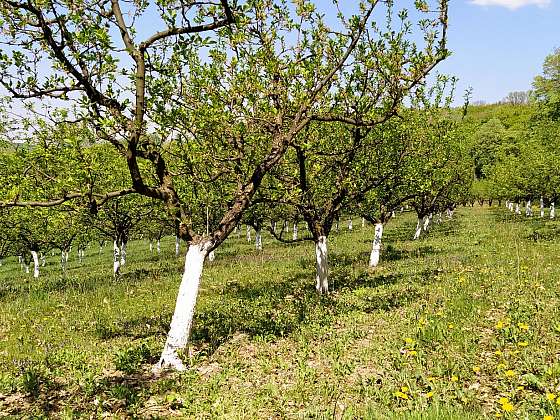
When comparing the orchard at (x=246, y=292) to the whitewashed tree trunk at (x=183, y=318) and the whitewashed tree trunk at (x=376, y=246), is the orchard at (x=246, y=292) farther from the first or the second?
the whitewashed tree trunk at (x=376, y=246)

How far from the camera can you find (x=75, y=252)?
69312mm

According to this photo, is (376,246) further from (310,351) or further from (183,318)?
(183,318)

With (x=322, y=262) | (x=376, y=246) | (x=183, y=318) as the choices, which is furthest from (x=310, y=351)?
(x=376, y=246)

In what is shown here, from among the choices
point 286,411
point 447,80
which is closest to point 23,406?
point 286,411

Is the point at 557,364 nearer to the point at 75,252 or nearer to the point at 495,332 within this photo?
the point at 495,332

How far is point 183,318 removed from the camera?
9.02 metres

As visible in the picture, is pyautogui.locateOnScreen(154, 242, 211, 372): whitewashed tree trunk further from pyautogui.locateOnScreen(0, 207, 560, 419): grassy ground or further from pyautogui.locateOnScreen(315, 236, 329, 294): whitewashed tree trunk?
pyautogui.locateOnScreen(315, 236, 329, 294): whitewashed tree trunk

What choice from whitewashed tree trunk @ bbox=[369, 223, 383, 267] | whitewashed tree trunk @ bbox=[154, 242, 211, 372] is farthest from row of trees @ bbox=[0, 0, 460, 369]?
whitewashed tree trunk @ bbox=[369, 223, 383, 267]

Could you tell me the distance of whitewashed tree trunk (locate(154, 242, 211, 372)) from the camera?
898cm

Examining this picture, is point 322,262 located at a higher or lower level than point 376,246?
higher

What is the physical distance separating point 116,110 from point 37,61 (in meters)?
1.93

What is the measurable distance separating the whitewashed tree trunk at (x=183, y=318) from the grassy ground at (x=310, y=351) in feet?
1.67

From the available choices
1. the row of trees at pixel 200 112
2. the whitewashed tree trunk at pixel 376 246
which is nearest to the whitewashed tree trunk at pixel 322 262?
the row of trees at pixel 200 112

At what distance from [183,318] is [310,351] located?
3251 mm
